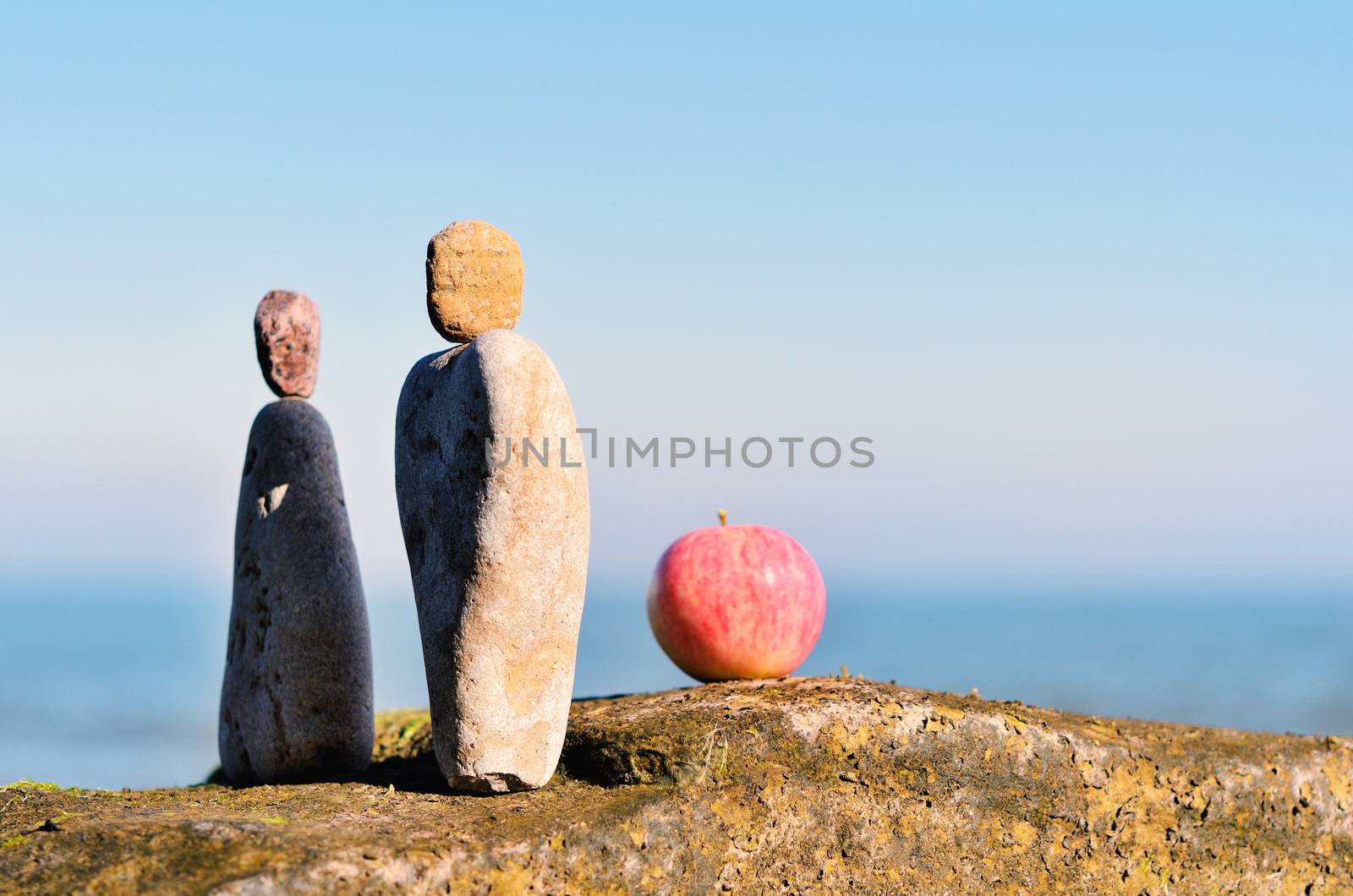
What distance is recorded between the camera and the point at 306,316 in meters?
6.85

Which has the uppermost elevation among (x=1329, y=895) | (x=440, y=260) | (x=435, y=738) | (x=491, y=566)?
(x=440, y=260)

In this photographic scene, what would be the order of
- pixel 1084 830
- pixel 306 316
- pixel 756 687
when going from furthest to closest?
pixel 306 316 → pixel 756 687 → pixel 1084 830

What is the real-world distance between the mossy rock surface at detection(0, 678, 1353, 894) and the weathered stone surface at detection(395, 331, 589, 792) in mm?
297

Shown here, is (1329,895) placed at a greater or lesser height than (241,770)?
lesser

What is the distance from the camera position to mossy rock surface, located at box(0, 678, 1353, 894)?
4.40 meters

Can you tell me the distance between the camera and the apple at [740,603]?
21.6ft

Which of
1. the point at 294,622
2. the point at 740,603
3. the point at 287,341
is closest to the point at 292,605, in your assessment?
the point at 294,622

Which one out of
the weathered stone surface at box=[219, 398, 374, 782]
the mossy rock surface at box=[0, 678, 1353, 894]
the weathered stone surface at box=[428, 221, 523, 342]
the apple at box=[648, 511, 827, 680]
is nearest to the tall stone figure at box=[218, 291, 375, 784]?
the weathered stone surface at box=[219, 398, 374, 782]

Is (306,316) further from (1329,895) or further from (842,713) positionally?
(1329,895)

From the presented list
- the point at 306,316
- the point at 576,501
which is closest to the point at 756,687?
the point at 576,501

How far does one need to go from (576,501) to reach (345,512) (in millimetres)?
1942

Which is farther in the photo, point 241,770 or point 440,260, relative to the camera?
point 241,770

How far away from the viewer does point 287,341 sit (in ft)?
22.2

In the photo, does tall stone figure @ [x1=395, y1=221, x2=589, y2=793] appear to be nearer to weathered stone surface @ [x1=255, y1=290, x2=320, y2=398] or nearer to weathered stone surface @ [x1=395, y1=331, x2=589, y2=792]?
weathered stone surface @ [x1=395, y1=331, x2=589, y2=792]
